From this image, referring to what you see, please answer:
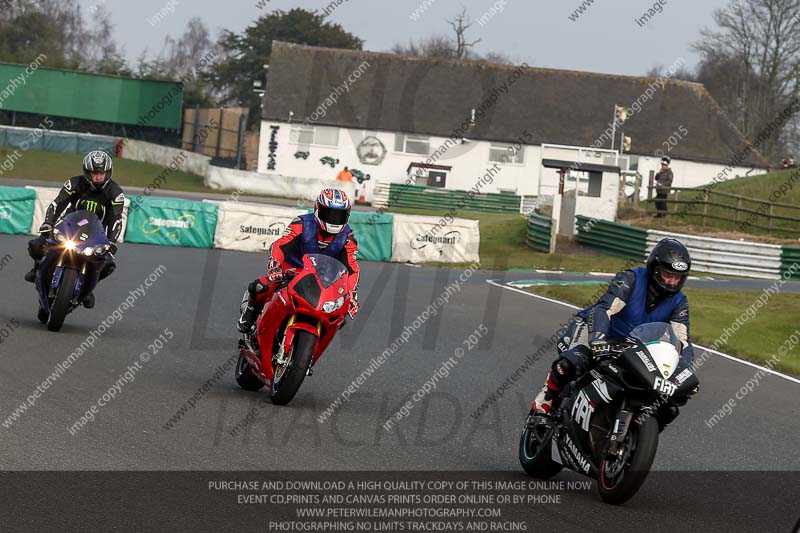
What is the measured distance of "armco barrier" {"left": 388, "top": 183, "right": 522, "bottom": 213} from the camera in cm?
5225

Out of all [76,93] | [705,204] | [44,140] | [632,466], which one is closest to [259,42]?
[76,93]

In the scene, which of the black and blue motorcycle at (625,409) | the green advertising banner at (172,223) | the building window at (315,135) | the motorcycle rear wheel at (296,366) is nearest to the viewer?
the black and blue motorcycle at (625,409)

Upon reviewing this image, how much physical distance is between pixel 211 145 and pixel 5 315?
60032 millimetres

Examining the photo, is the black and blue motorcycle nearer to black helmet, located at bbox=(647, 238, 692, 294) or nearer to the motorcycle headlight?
black helmet, located at bbox=(647, 238, 692, 294)

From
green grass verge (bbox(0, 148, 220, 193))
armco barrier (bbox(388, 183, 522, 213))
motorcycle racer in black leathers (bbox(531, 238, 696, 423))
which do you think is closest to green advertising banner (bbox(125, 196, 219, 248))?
motorcycle racer in black leathers (bbox(531, 238, 696, 423))

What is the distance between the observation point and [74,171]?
2186 inches

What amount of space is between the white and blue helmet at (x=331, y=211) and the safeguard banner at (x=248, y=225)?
1919 cm

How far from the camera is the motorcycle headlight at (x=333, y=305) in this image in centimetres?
936

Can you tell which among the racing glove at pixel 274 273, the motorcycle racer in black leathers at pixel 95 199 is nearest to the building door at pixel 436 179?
the motorcycle racer in black leathers at pixel 95 199

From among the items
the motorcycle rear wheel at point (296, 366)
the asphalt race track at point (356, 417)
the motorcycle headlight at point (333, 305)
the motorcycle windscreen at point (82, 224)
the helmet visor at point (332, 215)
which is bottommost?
the asphalt race track at point (356, 417)

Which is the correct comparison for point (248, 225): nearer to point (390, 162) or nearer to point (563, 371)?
point (563, 371)

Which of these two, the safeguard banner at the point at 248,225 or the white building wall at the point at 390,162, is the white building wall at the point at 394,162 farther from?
the safeguard banner at the point at 248,225

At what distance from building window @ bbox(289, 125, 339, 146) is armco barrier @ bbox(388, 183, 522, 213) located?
443 inches

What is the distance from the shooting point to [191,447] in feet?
25.5
